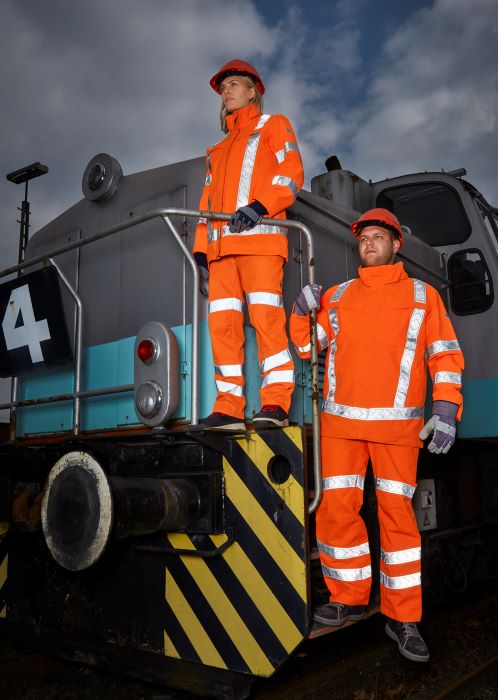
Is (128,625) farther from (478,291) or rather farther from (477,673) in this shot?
(478,291)

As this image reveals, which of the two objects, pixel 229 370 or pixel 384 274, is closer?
→ pixel 229 370

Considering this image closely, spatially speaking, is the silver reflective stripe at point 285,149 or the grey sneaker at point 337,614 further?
the silver reflective stripe at point 285,149

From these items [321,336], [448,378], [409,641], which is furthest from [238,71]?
[409,641]

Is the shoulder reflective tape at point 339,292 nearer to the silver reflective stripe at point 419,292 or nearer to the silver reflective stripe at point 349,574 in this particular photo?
the silver reflective stripe at point 419,292

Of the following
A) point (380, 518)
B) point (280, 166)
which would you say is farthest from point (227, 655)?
point (280, 166)

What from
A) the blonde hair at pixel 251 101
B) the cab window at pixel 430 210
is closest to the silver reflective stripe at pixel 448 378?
the blonde hair at pixel 251 101

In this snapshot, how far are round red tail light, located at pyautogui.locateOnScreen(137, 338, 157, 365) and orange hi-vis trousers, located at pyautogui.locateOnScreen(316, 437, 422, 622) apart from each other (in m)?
0.85

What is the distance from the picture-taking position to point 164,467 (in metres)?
2.65

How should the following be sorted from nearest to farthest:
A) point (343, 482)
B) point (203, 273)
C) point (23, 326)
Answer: point (343, 482)
point (203, 273)
point (23, 326)

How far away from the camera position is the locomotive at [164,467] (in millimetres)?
2340

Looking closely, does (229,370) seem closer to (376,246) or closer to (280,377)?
(280,377)

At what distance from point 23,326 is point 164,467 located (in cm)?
124

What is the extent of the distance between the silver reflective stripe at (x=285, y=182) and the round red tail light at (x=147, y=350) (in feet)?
2.90

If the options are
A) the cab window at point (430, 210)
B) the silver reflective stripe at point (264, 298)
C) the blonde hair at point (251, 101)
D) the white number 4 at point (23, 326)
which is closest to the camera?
the silver reflective stripe at point (264, 298)
